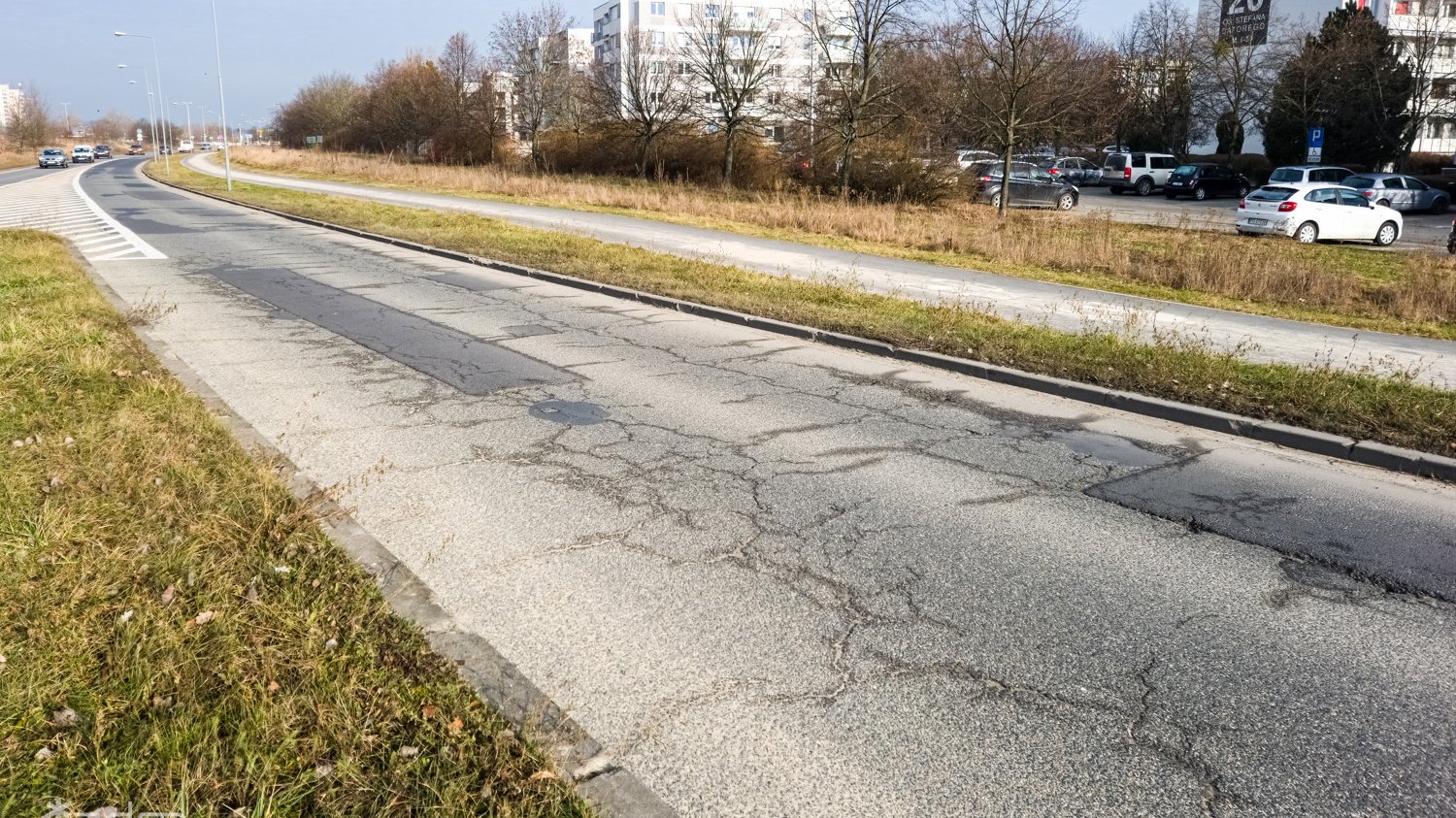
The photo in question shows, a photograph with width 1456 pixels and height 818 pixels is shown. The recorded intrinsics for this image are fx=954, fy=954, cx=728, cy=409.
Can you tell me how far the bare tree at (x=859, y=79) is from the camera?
3241 cm

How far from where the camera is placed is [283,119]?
113m

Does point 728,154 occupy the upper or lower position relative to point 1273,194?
upper

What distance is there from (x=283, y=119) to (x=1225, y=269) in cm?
11924

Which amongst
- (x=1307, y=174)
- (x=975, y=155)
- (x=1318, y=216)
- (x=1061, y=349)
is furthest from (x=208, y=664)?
(x=1307, y=174)

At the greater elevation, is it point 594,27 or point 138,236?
point 594,27

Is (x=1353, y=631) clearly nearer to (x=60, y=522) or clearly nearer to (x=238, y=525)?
(x=238, y=525)

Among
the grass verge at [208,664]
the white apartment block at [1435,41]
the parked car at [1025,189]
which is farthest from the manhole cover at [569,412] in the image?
the white apartment block at [1435,41]

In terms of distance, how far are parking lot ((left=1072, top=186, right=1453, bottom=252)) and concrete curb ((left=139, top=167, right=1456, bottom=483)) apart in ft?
45.6

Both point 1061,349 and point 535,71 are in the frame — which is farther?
point 535,71

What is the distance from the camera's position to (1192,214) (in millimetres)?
35031

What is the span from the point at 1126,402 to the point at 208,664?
7.28 metres

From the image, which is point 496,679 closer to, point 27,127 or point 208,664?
point 208,664

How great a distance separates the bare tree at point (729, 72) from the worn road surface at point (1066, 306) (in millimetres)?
20016

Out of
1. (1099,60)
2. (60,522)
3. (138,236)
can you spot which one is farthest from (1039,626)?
(1099,60)
